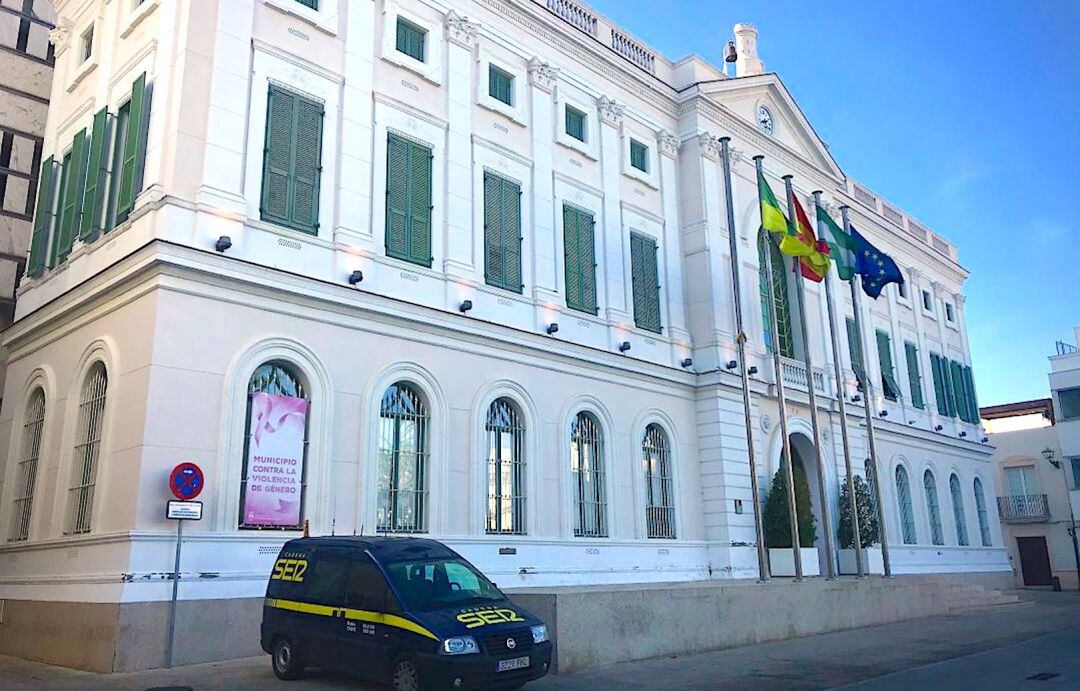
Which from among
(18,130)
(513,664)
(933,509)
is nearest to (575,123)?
(18,130)

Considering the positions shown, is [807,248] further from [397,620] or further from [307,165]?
[397,620]

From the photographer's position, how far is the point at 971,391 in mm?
39406

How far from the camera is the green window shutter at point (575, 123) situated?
22.6 m

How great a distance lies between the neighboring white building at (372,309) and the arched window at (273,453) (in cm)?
10

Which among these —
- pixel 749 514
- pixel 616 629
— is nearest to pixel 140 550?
pixel 616 629

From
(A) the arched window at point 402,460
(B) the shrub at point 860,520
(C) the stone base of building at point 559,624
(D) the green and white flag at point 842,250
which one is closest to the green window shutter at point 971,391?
(B) the shrub at point 860,520

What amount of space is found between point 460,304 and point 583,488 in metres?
5.30

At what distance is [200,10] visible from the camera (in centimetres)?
1533

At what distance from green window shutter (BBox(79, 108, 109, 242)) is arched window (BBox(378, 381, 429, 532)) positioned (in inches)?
242

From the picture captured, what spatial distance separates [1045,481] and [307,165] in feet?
140

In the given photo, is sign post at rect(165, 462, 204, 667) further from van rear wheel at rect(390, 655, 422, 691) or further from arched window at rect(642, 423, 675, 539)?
arched window at rect(642, 423, 675, 539)

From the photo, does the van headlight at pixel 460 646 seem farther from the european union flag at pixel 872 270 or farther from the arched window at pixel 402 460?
the european union flag at pixel 872 270

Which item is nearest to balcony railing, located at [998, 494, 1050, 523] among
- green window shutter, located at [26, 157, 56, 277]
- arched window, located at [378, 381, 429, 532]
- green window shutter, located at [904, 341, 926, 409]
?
green window shutter, located at [904, 341, 926, 409]

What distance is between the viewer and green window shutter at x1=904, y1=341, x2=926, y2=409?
34.3 m
